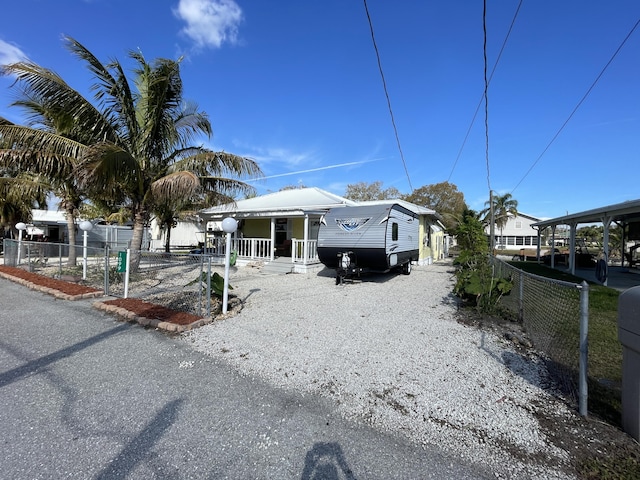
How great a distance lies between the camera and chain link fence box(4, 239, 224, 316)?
6750 millimetres

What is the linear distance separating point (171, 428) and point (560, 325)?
16.9 feet

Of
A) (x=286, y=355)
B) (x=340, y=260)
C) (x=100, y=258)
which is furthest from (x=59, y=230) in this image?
(x=286, y=355)

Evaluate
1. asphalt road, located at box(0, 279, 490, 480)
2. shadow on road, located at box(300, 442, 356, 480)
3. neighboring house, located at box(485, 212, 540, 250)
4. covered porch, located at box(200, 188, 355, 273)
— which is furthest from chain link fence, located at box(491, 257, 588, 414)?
neighboring house, located at box(485, 212, 540, 250)

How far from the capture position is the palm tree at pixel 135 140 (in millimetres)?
8508

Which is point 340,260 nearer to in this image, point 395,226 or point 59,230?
point 395,226

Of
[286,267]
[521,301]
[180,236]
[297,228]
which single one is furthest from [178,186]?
[180,236]

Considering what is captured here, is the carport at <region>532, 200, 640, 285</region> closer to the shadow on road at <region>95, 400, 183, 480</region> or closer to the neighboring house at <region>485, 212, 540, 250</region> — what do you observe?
the shadow on road at <region>95, 400, 183, 480</region>

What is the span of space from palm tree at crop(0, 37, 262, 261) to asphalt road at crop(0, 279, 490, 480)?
5846 millimetres

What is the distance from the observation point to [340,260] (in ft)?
34.5

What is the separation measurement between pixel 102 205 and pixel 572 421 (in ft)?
55.0

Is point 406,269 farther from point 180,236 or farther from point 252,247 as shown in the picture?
point 180,236

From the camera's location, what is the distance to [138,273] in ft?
34.3

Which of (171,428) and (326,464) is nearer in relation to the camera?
(326,464)

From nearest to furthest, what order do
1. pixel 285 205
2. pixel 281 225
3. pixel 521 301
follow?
pixel 521 301 < pixel 285 205 < pixel 281 225
